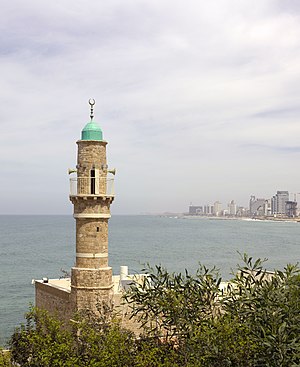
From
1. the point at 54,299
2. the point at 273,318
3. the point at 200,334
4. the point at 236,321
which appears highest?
the point at 273,318

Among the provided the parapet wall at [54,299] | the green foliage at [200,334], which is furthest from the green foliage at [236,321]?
the parapet wall at [54,299]

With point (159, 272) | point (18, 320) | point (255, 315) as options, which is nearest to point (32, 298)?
point (18, 320)

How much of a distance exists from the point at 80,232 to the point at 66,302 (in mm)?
3469

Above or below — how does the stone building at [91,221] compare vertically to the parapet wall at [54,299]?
above

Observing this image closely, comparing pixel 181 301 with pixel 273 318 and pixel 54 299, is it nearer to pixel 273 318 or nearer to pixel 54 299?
pixel 273 318

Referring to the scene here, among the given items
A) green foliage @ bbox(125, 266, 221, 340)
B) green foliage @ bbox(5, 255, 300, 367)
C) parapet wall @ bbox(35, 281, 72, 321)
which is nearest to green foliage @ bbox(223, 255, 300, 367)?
green foliage @ bbox(5, 255, 300, 367)

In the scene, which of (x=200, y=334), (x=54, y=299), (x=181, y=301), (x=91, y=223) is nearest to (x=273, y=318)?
(x=200, y=334)

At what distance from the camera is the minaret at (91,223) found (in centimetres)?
2156

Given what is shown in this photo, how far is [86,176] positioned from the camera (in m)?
21.8

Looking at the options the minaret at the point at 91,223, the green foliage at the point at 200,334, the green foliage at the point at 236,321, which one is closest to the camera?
the green foliage at the point at 236,321

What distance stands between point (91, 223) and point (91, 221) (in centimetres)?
8

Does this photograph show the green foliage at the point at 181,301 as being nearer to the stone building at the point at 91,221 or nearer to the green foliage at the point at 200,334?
the green foliage at the point at 200,334

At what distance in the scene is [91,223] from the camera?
21812 millimetres

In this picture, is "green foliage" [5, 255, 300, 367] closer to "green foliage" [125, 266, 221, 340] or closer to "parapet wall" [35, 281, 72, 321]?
"green foliage" [125, 266, 221, 340]
